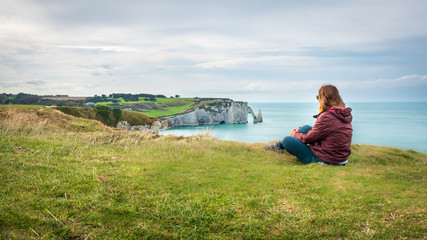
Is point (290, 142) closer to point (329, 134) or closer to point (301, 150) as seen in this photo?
point (301, 150)

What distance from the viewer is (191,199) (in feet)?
18.1

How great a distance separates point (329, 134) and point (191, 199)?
5454 mm

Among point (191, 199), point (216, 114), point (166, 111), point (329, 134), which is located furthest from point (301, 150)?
point (166, 111)

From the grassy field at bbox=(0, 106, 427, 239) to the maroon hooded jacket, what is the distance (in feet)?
1.93

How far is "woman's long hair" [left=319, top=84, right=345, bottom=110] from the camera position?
859 cm

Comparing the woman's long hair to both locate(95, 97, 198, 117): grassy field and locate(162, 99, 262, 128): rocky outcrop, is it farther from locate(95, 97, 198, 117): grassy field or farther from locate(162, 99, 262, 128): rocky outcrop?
locate(162, 99, 262, 128): rocky outcrop

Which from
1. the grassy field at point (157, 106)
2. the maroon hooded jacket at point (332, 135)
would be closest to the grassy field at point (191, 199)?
the maroon hooded jacket at point (332, 135)

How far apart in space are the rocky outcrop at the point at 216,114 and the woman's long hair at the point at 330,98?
121686 mm

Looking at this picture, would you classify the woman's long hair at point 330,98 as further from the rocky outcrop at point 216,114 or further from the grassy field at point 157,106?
the rocky outcrop at point 216,114

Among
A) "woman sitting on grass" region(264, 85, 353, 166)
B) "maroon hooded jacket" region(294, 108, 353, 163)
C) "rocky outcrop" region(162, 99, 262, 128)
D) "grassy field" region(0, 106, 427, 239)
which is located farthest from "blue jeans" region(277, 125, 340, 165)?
"rocky outcrop" region(162, 99, 262, 128)

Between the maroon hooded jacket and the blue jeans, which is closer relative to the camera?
the maroon hooded jacket

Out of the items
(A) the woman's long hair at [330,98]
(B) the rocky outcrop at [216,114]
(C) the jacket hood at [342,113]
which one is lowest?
(B) the rocky outcrop at [216,114]

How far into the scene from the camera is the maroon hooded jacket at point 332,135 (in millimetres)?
8375

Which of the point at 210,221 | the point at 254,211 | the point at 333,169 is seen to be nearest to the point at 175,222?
the point at 210,221
